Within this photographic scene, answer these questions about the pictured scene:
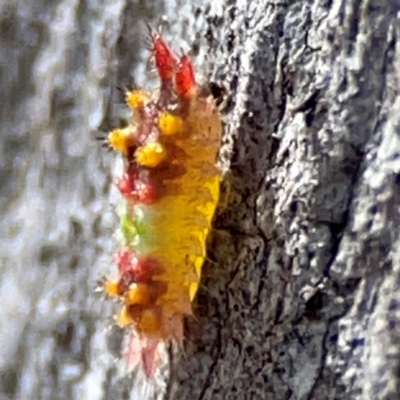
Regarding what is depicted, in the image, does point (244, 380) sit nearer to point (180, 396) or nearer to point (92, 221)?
point (180, 396)

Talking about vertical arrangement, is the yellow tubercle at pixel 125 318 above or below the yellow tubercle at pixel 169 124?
below

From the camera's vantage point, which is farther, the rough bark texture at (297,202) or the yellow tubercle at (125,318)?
the yellow tubercle at (125,318)

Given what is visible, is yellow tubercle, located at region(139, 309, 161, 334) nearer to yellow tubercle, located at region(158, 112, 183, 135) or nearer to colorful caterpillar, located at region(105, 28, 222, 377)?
colorful caterpillar, located at region(105, 28, 222, 377)

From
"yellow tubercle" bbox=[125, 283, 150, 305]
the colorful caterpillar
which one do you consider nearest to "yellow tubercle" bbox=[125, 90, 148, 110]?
the colorful caterpillar

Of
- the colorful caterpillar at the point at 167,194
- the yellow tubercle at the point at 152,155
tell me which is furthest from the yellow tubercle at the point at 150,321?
the yellow tubercle at the point at 152,155

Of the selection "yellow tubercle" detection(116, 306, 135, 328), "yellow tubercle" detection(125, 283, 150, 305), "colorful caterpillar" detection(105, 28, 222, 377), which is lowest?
"yellow tubercle" detection(116, 306, 135, 328)

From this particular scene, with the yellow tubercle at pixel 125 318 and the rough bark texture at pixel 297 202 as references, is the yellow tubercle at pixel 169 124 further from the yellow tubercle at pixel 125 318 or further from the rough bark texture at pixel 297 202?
the yellow tubercle at pixel 125 318

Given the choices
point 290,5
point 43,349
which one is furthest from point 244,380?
point 43,349

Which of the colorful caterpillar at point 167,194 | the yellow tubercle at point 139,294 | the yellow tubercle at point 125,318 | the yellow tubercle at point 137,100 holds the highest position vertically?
the yellow tubercle at point 137,100

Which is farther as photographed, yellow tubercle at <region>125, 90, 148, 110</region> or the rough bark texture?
yellow tubercle at <region>125, 90, 148, 110</region>
